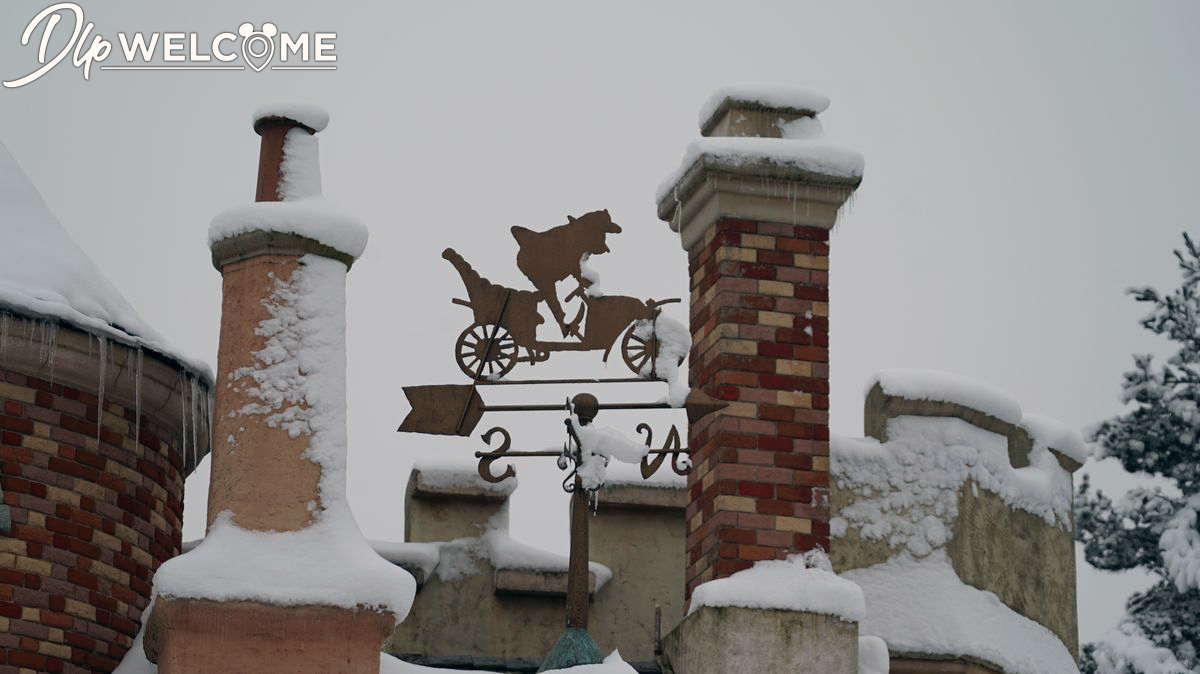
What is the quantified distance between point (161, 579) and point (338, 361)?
1263mm

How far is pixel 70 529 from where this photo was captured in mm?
11336

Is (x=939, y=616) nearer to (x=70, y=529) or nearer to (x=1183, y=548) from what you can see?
(x=70, y=529)

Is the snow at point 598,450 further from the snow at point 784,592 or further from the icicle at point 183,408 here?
the icicle at point 183,408

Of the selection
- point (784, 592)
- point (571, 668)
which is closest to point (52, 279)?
point (571, 668)

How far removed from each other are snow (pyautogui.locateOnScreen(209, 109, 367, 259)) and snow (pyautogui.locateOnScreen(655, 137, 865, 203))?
1.66 m

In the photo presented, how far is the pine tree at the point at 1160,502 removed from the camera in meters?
20.8

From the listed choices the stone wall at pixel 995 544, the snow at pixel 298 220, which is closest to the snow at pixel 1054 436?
the stone wall at pixel 995 544

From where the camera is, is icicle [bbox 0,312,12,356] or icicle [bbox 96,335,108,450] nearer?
icicle [bbox 0,312,12,356]

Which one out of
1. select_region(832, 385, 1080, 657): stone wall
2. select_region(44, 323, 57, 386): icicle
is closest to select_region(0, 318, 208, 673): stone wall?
select_region(44, 323, 57, 386): icicle

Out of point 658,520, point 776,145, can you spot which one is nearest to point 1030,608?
point 658,520

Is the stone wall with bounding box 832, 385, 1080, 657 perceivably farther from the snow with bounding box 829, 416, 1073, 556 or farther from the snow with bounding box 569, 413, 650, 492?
the snow with bounding box 569, 413, 650, 492

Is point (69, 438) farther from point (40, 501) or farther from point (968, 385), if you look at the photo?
point (968, 385)

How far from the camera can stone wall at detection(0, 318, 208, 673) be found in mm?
11070

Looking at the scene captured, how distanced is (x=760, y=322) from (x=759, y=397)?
365 mm
